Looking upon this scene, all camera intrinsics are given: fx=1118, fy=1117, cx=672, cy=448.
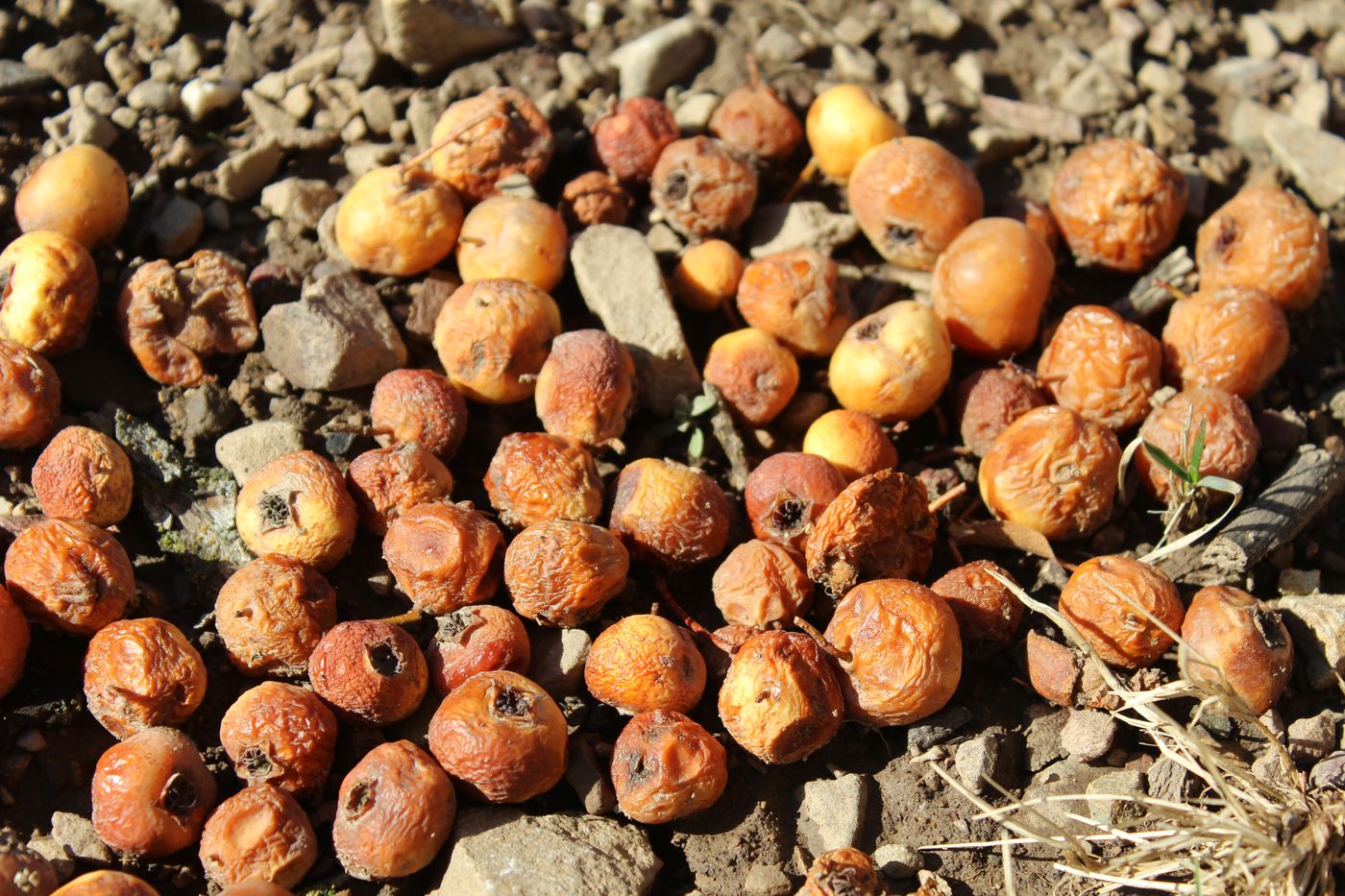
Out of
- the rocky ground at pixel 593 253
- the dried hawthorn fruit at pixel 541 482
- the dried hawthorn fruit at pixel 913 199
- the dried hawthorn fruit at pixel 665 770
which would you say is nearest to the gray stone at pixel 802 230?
the rocky ground at pixel 593 253

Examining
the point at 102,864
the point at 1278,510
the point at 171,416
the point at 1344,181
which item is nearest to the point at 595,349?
the point at 171,416

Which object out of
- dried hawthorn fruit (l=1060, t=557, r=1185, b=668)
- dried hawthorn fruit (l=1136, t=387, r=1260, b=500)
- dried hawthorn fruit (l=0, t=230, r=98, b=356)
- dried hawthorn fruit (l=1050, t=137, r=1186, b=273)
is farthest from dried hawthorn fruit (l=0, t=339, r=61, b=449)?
dried hawthorn fruit (l=1050, t=137, r=1186, b=273)

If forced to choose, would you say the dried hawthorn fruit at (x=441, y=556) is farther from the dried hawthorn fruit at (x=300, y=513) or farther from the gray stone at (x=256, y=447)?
the gray stone at (x=256, y=447)

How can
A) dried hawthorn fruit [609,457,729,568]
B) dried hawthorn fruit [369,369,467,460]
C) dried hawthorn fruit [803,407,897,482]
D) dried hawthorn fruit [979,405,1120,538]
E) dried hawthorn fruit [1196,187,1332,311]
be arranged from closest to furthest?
1. dried hawthorn fruit [609,457,729,568]
2. dried hawthorn fruit [979,405,1120,538]
3. dried hawthorn fruit [369,369,467,460]
4. dried hawthorn fruit [803,407,897,482]
5. dried hawthorn fruit [1196,187,1332,311]

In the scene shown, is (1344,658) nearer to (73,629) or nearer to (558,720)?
(558,720)

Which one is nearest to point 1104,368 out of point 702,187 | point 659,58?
point 702,187

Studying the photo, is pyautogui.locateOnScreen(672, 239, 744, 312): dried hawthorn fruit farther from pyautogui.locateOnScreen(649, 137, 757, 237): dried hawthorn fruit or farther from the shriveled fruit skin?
the shriveled fruit skin

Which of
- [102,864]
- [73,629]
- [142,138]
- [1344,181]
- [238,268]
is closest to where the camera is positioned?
[102,864]

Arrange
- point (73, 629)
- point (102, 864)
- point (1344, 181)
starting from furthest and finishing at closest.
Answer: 1. point (1344, 181)
2. point (73, 629)
3. point (102, 864)
